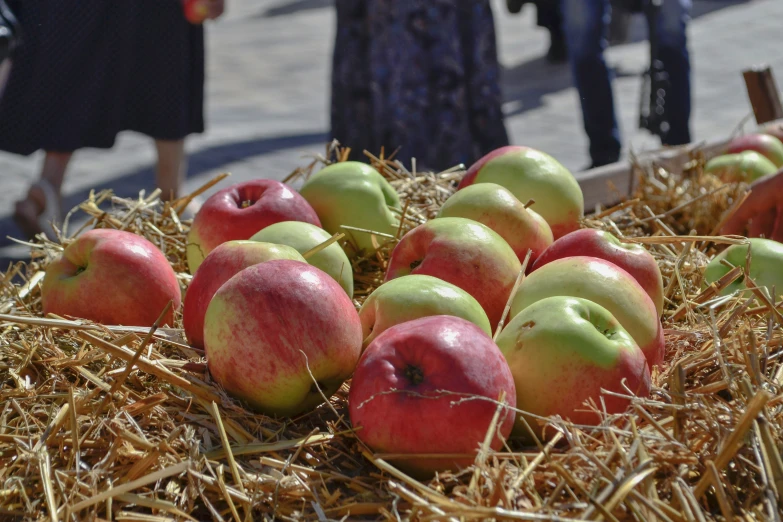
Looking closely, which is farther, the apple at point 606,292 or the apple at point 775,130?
the apple at point 775,130

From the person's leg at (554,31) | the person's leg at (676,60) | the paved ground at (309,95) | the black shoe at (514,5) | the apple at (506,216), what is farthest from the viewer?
the person's leg at (554,31)

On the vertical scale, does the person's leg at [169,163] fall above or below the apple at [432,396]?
below

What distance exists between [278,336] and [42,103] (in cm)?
281

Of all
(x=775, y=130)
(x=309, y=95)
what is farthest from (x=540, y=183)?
(x=309, y=95)

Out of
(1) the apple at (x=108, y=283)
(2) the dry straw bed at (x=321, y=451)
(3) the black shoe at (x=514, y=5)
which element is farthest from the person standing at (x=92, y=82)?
(3) the black shoe at (x=514, y=5)

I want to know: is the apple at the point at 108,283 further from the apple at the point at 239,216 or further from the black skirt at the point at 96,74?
the black skirt at the point at 96,74

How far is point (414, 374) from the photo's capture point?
1315mm

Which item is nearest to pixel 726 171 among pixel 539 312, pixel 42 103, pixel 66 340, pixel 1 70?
pixel 539 312

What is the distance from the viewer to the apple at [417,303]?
1491 millimetres

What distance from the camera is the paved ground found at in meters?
5.82

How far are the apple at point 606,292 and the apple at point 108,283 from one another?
2.56ft

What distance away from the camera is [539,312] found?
1.42 m

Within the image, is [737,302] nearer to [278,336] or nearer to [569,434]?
[569,434]

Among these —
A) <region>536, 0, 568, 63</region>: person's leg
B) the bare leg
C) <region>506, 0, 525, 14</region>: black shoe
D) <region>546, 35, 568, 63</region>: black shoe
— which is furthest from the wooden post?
<region>546, 35, 568, 63</region>: black shoe
